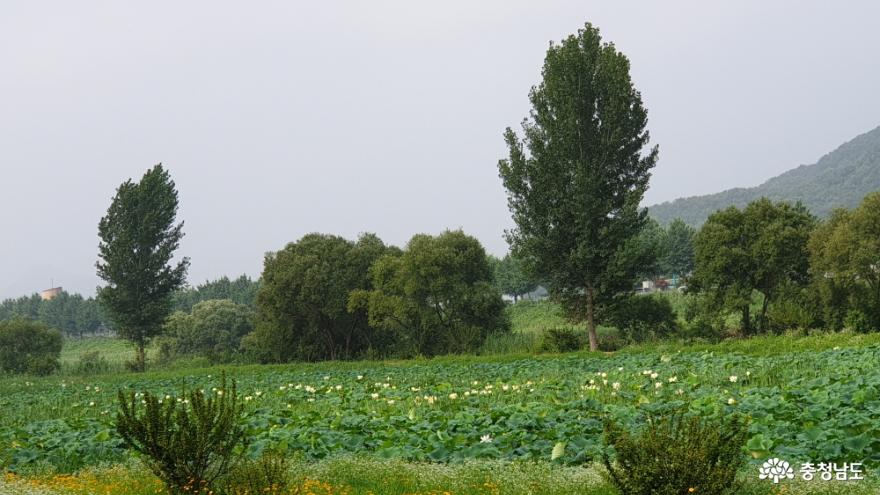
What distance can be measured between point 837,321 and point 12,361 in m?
59.1

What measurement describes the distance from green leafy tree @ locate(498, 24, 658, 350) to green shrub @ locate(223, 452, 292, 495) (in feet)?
87.5

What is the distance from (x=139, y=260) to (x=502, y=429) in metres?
42.2

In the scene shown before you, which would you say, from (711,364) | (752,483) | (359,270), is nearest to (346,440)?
(752,483)

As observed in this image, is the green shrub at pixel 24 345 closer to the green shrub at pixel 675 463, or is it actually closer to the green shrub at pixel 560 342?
the green shrub at pixel 560 342

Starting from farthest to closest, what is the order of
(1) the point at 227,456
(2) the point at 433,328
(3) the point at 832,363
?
(2) the point at 433,328, (3) the point at 832,363, (1) the point at 227,456

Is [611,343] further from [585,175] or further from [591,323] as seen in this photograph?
[585,175]

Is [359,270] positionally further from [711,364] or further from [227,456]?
[227,456]

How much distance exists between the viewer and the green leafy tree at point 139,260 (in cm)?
4625

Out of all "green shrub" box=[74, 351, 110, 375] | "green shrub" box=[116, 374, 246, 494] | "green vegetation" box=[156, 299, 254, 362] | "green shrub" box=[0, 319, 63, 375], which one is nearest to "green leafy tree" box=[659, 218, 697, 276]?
"green vegetation" box=[156, 299, 254, 362]

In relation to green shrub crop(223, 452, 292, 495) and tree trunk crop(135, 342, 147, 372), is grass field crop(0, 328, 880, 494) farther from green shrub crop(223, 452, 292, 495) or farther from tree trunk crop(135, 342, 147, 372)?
tree trunk crop(135, 342, 147, 372)

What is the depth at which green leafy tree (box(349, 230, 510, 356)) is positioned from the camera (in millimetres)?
39375

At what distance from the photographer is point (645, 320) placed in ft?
117

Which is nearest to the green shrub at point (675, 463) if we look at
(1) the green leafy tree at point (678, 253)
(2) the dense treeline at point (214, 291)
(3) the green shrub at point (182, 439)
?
(3) the green shrub at point (182, 439)

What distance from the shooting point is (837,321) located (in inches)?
1236
